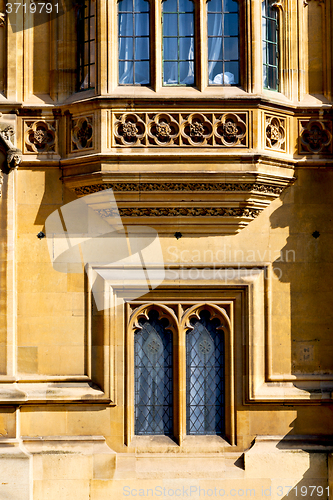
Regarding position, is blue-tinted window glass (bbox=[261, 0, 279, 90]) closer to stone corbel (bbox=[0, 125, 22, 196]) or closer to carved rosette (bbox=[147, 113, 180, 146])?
carved rosette (bbox=[147, 113, 180, 146])

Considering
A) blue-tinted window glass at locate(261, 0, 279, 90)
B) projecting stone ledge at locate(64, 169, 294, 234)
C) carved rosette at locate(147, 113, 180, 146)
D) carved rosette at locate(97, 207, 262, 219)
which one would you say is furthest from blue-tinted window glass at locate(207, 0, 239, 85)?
carved rosette at locate(97, 207, 262, 219)

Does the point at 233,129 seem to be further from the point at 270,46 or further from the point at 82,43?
the point at 82,43

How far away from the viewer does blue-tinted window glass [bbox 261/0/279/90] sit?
1129 cm

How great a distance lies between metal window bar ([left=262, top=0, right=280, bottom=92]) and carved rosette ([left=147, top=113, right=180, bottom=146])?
1728mm

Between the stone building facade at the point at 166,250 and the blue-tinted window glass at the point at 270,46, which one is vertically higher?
the blue-tinted window glass at the point at 270,46

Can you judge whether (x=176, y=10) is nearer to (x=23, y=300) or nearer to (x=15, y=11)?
(x=15, y=11)

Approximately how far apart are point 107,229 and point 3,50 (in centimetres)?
342

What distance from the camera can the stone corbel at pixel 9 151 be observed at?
1109 centimetres

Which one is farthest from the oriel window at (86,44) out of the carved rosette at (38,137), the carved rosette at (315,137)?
the carved rosette at (315,137)

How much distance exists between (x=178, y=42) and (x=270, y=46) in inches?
60.2

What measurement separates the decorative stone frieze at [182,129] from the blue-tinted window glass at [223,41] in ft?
2.29

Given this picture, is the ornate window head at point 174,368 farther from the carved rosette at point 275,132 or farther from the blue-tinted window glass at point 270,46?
the blue-tinted window glass at point 270,46

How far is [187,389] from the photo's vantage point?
11.3 meters

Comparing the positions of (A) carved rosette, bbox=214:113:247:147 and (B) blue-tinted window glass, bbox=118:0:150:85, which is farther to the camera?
(B) blue-tinted window glass, bbox=118:0:150:85
